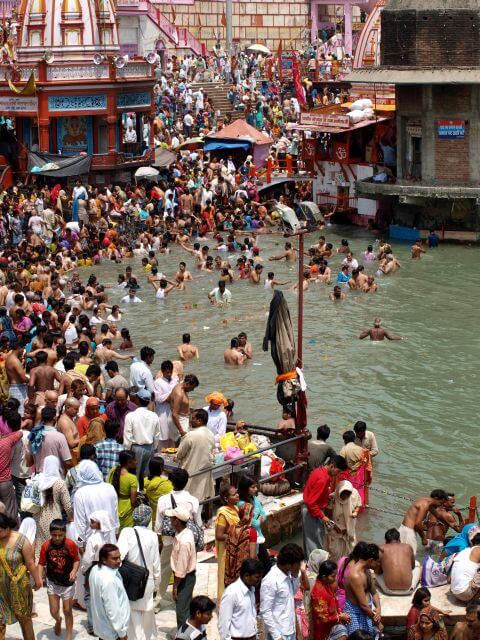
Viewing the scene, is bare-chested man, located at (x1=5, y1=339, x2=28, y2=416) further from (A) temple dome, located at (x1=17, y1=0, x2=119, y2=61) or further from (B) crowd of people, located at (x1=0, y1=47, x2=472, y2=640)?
(A) temple dome, located at (x1=17, y1=0, x2=119, y2=61)

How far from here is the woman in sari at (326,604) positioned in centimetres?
1097

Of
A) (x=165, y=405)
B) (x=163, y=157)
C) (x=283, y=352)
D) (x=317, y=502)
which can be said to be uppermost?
(x=163, y=157)

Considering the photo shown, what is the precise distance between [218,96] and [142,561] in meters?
38.4

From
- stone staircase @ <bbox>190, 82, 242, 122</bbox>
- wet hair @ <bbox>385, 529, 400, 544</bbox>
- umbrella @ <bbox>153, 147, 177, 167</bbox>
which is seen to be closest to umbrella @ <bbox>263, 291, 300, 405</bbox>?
wet hair @ <bbox>385, 529, 400, 544</bbox>

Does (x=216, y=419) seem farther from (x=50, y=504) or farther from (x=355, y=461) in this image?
(x=50, y=504)

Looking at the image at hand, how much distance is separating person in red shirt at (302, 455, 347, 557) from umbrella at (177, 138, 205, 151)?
29.1 metres

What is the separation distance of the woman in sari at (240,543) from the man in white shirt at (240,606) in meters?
1.22

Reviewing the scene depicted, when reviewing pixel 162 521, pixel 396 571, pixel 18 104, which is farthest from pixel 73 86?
pixel 162 521

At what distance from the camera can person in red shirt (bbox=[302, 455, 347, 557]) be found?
13172mm

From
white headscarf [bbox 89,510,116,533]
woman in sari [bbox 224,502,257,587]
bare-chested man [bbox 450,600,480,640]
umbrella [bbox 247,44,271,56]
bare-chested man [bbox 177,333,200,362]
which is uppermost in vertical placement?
umbrella [bbox 247,44,271,56]

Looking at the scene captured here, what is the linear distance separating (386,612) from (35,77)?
2770 cm

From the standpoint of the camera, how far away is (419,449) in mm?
18078

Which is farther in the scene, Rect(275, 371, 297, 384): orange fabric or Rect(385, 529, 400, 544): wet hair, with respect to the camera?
Rect(275, 371, 297, 384): orange fabric

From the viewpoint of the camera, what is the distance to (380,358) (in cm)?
2308
